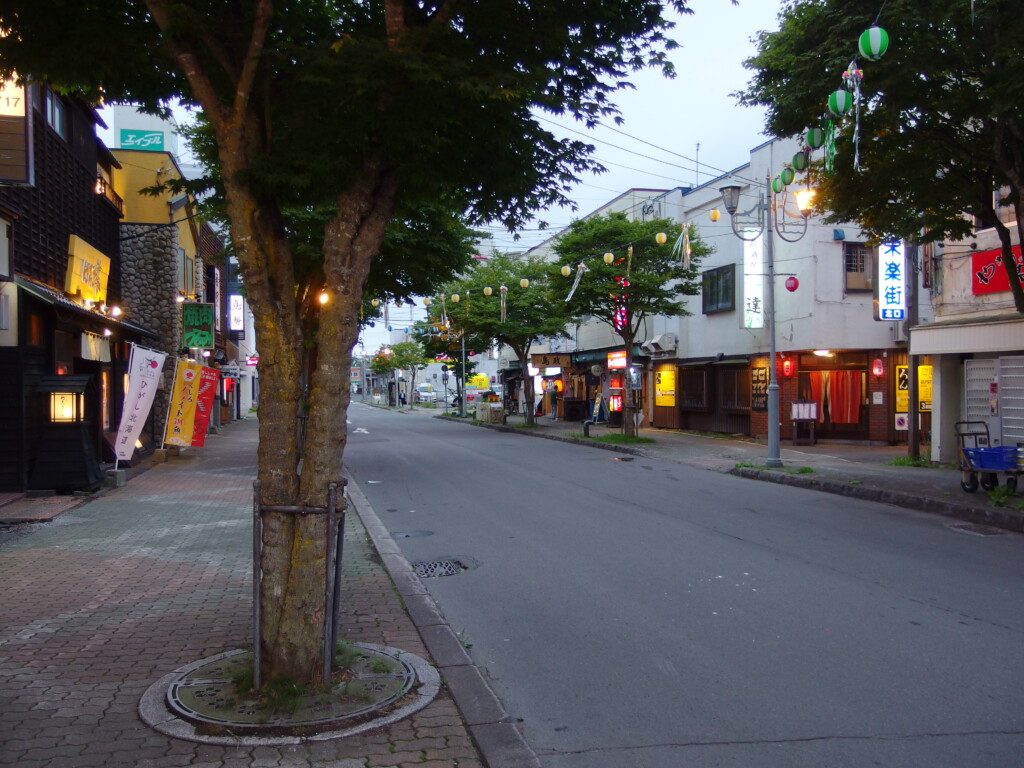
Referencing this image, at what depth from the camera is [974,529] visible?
35.3 ft

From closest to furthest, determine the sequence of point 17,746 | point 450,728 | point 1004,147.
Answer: point 17,746, point 450,728, point 1004,147

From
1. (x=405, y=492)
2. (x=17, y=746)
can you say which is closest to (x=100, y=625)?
(x=17, y=746)

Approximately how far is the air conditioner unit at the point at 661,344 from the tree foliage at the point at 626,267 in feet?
17.5

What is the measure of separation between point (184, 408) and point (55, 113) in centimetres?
652

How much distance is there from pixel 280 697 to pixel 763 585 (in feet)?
15.9

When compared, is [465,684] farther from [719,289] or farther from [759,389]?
[719,289]

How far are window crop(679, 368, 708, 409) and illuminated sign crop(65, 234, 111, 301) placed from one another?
19364mm

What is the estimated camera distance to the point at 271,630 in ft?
15.0

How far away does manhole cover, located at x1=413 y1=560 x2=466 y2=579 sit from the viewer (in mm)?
8289

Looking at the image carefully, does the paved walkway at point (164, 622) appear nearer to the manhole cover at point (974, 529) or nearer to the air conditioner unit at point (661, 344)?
the manhole cover at point (974, 529)

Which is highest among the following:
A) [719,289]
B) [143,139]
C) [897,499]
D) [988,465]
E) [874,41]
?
[143,139]

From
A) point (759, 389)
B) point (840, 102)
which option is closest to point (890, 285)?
point (759, 389)

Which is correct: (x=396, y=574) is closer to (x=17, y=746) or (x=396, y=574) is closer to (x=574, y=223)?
(x=17, y=746)

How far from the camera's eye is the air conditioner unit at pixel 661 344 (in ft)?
103
